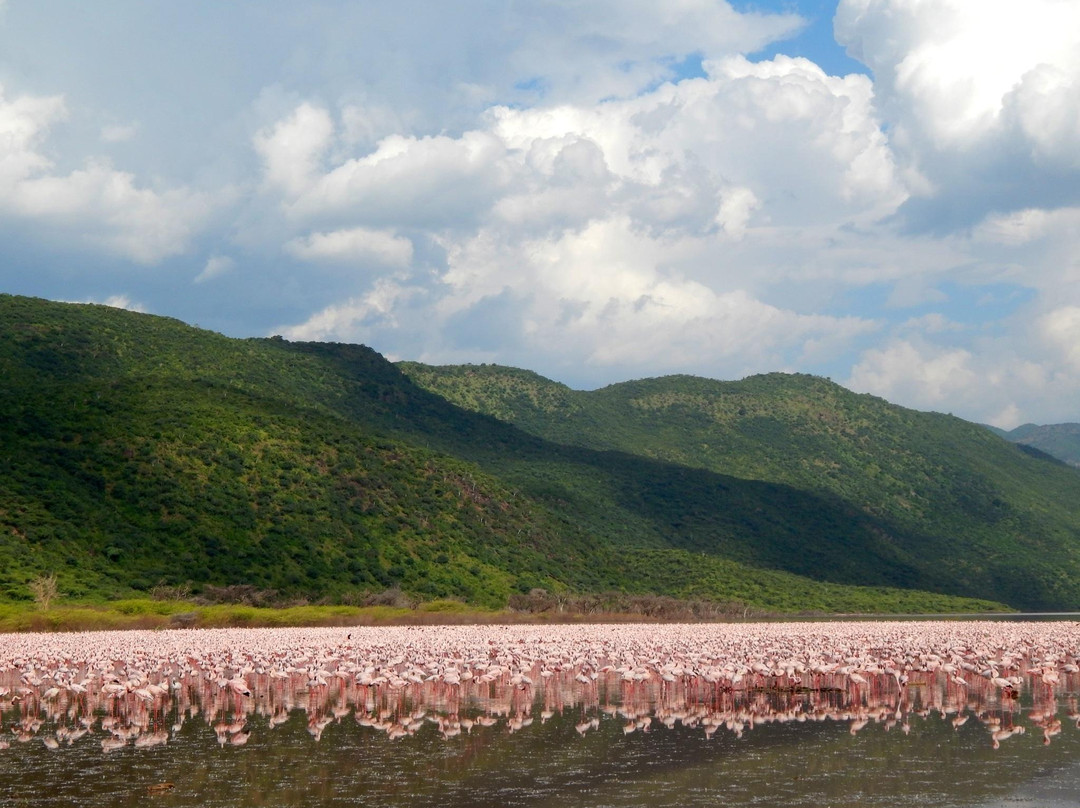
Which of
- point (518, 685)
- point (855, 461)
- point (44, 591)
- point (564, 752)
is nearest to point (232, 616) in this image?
point (44, 591)

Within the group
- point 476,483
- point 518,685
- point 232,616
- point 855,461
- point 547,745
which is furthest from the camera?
point 855,461

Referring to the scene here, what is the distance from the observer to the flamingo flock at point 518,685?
755 inches

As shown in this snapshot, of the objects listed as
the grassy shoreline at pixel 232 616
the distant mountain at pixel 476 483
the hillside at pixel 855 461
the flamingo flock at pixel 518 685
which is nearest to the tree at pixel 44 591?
the grassy shoreline at pixel 232 616

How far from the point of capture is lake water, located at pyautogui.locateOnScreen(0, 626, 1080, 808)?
13.1 meters

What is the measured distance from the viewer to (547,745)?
654 inches

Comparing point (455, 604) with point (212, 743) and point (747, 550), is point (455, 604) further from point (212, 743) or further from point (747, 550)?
point (747, 550)

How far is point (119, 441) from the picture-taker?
69250mm

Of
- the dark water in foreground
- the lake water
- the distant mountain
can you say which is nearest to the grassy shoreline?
the distant mountain

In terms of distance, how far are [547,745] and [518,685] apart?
779 centimetres

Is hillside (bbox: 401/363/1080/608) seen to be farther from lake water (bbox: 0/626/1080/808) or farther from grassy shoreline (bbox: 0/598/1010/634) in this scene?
lake water (bbox: 0/626/1080/808)

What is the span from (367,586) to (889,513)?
3638 inches

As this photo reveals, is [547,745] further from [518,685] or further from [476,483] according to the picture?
[476,483]

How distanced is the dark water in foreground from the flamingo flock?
0.13m

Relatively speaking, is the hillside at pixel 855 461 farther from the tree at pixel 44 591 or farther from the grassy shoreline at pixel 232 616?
the tree at pixel 44 591
